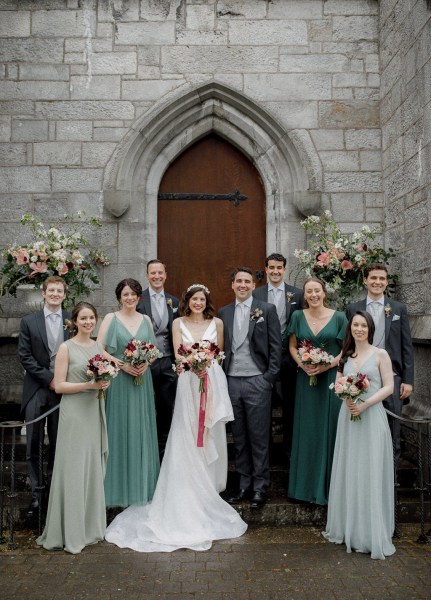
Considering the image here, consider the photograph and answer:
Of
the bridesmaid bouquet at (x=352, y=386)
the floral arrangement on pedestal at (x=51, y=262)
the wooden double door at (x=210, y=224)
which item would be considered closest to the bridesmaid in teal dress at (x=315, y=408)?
the bridesmaid bouquet at (x=352, y=386)

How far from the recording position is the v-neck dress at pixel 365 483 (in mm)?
4137

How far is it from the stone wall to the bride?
85.3 inches

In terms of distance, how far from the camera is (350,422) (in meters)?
4.38

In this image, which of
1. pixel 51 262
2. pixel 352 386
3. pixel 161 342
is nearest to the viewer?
pixel 352 386

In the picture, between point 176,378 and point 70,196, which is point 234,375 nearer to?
point 176,378

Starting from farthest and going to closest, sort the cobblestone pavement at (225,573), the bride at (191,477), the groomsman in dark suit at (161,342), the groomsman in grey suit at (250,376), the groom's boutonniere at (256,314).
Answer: the groomsman in dark suit at (161,342) < the groom's boutonniere at (256,314) < the groomsman in grey suit at (250,376) < the bride at (191,477) < the cobblestone pavement at (225,573)

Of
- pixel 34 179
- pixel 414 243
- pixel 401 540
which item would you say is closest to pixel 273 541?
pixel 401 540

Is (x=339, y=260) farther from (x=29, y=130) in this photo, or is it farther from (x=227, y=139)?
(x=29, y=130)

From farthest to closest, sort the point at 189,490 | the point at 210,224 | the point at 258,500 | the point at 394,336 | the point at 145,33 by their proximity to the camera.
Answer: the point at 210,224 → the point at 145,33 → the point at 394,336 → the point at 258,500 → the point at 189,490

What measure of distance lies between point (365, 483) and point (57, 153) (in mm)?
5226

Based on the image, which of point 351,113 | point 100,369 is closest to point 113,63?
point 351,113

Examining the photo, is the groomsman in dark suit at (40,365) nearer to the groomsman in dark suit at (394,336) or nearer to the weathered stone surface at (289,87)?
the groomsman in dark suit at (394,336)

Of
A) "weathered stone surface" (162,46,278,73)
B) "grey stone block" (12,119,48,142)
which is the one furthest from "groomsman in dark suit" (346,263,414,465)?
"grey stone block" (12,119,48,142)

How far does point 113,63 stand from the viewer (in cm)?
721
